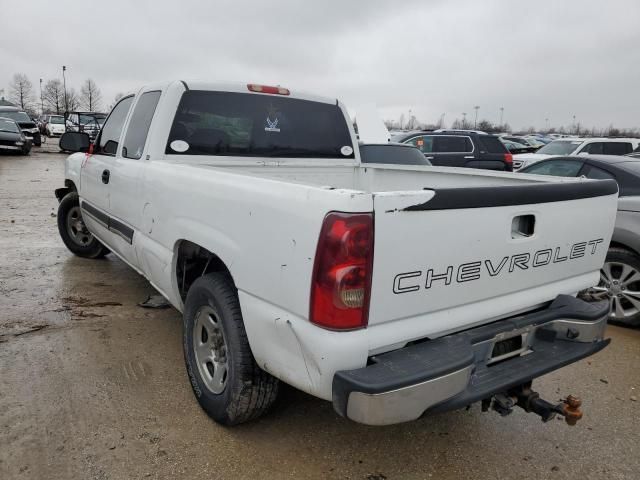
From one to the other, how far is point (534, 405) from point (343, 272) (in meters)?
1.26

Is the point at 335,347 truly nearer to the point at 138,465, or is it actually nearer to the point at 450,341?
the point at 450,341

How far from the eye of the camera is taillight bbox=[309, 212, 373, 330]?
6.06 ft

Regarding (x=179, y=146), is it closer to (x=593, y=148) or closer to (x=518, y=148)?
(x=593, y=148)

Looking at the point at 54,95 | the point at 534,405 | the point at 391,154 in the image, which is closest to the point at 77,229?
the point at 391,154

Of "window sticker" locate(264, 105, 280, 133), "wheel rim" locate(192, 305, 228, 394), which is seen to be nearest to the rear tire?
"wheel rim" locate(192, 305, 228, 394)

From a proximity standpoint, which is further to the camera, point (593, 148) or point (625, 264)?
point (593, 148)

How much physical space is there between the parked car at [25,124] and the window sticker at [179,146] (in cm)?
2570

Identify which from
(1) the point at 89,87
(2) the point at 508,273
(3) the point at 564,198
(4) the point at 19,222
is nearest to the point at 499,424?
(2) the point at 508,273

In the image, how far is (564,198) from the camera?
8.07 ft

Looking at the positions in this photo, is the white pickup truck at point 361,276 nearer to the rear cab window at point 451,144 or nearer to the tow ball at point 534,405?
the tow ball at point 534,405

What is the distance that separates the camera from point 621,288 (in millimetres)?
4359

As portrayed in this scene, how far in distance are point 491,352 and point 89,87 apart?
276 feet

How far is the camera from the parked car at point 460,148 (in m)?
12.6

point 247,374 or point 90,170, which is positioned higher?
point 90,170
